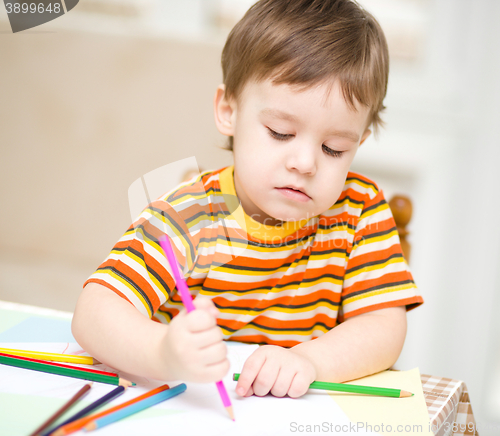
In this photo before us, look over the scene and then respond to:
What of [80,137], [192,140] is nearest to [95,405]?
[192,140]

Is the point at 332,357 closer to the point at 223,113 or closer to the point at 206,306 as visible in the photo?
the point at 206,306

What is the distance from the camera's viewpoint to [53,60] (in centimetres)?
146

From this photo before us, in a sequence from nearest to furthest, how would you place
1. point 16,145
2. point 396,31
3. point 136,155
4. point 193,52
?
point 396,31, point 193,52, point 136,155, point 16,145

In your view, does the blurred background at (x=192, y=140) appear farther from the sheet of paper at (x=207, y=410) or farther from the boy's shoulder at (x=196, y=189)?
the sheet of paper at (x=207, y=410)

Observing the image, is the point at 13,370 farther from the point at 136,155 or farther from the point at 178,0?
the point at 178,0

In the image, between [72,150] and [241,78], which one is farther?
[72,150]

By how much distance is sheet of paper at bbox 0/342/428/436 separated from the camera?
363 mm

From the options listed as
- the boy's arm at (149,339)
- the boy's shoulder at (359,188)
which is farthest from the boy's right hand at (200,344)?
the boy's shoulder at (359,188)

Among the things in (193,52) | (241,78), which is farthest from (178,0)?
(241,78)

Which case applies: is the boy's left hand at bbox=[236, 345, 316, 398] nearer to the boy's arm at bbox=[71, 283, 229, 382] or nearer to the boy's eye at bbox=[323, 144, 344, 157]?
the boy's arm at bbox=[71, 283, 229, 382]

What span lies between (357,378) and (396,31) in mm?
927

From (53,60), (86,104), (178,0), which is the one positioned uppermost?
(178,0)

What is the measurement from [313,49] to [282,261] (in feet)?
0.86

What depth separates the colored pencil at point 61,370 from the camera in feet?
1.38
